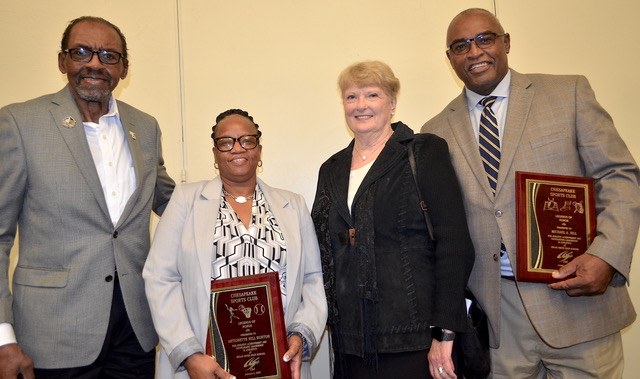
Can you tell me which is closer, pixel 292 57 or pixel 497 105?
pixel 497 105

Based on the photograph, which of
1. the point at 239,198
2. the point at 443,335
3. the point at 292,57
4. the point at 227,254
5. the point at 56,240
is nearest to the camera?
the point at 443,335

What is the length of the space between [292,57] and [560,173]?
2246 millimetres

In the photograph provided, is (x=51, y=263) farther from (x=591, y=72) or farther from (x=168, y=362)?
(x=591, y=72)

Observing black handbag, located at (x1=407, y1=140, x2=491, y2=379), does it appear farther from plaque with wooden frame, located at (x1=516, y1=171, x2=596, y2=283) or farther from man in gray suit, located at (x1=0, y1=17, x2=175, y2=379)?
man in gray suit, located at (x1=0, y1=17, x2=175, y2=379)

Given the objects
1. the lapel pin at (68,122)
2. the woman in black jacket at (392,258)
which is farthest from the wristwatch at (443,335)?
the lapel pin at (68,122)

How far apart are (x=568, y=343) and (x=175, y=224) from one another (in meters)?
1.96

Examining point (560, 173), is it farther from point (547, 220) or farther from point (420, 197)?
point (420, 197)

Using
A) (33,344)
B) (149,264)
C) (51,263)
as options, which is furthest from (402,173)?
(33,344)

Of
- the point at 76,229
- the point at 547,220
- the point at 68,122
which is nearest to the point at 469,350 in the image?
the point at 547,220

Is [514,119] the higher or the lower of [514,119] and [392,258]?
the higher

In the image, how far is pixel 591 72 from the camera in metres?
4.18

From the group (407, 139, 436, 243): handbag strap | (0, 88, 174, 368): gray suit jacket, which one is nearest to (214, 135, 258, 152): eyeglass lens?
(0, 88, 174, 368): gray suit jacket

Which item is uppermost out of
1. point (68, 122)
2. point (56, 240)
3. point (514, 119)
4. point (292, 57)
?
point (292, 57)

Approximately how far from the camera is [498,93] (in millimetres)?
2760
